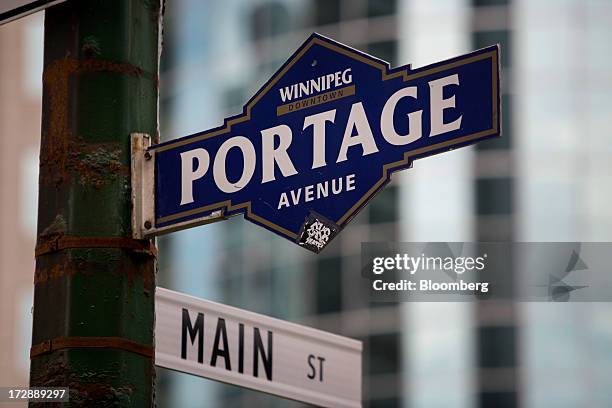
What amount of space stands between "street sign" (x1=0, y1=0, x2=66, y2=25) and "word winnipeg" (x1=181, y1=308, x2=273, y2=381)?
6.44ft

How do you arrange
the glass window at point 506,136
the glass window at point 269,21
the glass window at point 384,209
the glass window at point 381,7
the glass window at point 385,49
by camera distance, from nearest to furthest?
the glass window at point 384,209
the glass window at point 506,136
the glass window at point 385,49
the glass window at point 381,7
the glass window at point 269,21

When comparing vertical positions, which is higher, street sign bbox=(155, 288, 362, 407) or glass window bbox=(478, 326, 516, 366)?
glass window bbox=(478, 326, 516, 366)

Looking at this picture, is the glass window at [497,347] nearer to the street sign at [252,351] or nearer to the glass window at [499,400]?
the glass window at [499,400]

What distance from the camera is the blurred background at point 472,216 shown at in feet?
97.5

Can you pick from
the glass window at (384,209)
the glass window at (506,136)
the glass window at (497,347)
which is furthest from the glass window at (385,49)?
the glass window at (497,347)

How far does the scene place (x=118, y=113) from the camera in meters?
5.61

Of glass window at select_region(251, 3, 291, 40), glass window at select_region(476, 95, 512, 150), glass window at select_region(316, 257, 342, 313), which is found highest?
glass window at select_region(251, 3, 291, 40)

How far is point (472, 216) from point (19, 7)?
24965mm

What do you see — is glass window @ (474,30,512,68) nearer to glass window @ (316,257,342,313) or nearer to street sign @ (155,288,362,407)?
glass window @ (316,257,342,313)

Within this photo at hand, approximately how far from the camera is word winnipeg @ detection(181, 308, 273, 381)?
7.34 metres

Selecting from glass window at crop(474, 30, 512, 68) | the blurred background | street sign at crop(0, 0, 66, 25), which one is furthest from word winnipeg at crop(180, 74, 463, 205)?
glass window at crop(474, 30, 512, 68)

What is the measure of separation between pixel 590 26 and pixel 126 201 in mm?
26364

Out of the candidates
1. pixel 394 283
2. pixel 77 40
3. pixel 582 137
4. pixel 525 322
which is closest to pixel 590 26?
pixel 582 137

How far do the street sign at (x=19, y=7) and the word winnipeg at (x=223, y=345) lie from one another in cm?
196
